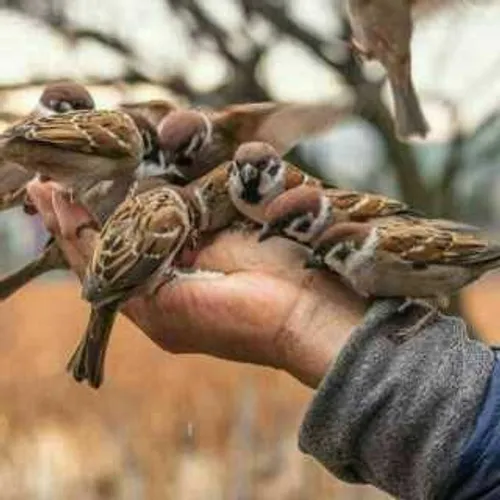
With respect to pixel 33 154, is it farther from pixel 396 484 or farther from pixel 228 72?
pixel 228 72

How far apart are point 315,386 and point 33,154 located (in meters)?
0.47

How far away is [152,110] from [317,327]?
1.44 ft

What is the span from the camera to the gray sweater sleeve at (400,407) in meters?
1.33

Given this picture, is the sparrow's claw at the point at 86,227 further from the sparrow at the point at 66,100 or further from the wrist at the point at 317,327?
the wrist at the point at 317,327

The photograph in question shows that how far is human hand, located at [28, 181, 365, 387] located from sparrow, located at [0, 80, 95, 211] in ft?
0.93

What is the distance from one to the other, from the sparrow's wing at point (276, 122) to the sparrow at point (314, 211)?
0.48 ft

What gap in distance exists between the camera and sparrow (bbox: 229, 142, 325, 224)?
61.1 inches

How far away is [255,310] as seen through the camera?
150 cm

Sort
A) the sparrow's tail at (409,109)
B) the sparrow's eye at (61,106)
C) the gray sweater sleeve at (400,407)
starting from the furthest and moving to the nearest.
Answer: the sparrow's tail at (409,109) < the sparrow's eye at (61,106) < the gray sweater sleeve at (400,407)

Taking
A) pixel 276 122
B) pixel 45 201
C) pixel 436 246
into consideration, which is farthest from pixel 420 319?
pixel 45 201

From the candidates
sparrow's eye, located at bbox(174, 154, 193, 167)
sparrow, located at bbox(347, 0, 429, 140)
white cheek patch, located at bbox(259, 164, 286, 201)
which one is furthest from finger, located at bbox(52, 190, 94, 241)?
sparrow, located at bbox(347, 0, 429, 140)

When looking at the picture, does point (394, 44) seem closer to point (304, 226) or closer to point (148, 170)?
point (148, 170)

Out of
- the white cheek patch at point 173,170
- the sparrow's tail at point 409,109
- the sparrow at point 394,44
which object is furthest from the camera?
the sparrow's tail at point 409,109

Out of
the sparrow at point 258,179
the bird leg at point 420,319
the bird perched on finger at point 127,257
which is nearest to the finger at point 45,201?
the bird perched on finger at point 127,257
